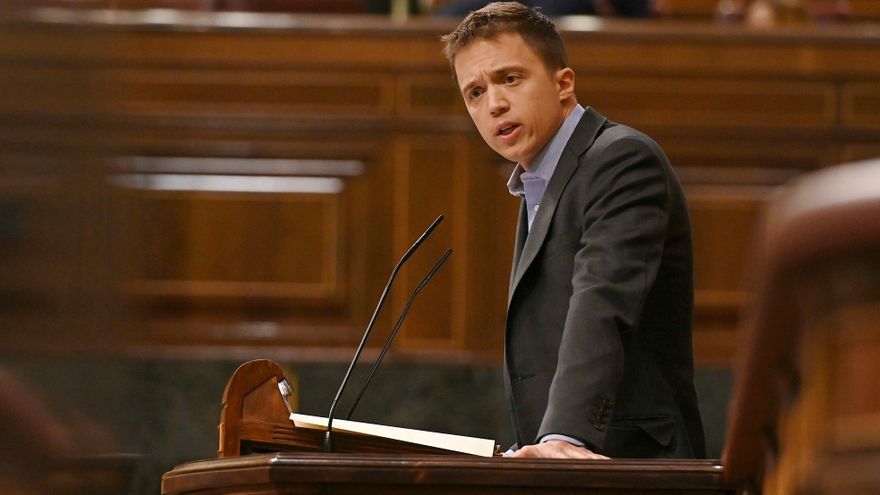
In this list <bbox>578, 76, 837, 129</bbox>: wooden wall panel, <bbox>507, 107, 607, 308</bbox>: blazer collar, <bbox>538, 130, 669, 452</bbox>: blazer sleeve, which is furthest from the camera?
<bbox>578, 76, 837, 129</bbox>: wooden wall panel

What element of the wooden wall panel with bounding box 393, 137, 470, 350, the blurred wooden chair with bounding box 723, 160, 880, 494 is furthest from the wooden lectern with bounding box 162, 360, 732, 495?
the wooden wall panel with bounding box 393, 137, 470, 350

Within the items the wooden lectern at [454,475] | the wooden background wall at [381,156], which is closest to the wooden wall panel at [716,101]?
the wooden background wall at [381,156]

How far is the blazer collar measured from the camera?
2010 millimetres

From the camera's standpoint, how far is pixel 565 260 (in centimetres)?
197

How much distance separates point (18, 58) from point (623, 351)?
1428mm

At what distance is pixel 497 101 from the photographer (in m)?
2.06

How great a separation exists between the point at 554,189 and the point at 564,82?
19 centimetres

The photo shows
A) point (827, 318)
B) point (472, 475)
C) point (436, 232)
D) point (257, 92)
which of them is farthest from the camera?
point (257, 92)

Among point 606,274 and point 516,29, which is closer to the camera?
point 606,274

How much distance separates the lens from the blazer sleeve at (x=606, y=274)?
172cm

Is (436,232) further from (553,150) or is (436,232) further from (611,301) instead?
(611,301)

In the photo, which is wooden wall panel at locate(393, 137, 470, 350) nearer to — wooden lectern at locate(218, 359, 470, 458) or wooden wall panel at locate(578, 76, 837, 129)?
wooden wall panel at locate(578, 76, 837, 129)


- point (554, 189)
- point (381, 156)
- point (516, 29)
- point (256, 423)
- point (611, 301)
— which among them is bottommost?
point (256, 423)

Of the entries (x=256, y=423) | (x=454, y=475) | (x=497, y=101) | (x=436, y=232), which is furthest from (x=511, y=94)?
(x=436, y=232)
